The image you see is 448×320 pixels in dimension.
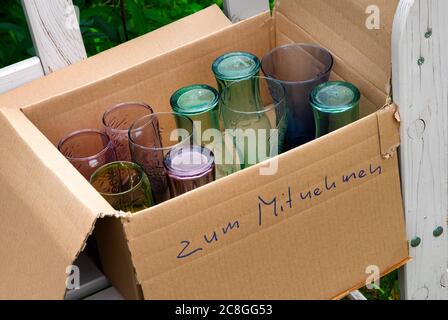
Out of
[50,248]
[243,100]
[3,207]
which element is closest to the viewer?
[50,248]

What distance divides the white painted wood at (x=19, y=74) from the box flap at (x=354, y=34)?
447 millimetres

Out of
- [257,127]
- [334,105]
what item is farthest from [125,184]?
[334,105]

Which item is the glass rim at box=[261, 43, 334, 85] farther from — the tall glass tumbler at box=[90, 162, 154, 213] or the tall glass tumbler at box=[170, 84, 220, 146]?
the tall glass tumbler at box=[90, 162, 154, 213]

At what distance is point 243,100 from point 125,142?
205mm

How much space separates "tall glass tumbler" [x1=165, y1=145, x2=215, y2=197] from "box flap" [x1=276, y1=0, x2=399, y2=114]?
29cm

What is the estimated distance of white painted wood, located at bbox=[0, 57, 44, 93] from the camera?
145cm

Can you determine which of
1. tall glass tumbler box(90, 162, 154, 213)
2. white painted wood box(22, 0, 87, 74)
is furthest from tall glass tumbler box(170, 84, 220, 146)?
white painted wood box(22, 0, 87, 74)

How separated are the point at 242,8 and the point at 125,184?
0.46 m

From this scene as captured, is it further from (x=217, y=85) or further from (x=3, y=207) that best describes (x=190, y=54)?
(x=3, y=207)

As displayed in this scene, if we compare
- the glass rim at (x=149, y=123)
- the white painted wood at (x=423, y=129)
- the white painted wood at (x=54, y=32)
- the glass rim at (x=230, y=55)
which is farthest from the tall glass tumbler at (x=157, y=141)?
the white painted wood at (x=423, y=129)

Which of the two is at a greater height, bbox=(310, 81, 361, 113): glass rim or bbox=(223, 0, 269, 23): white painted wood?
bbox=(223, 0, 269, 23): white painted wood

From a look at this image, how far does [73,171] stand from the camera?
1209mm

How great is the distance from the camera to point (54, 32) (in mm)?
1470

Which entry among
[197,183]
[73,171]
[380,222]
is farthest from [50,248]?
[380,222]
